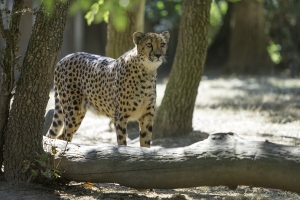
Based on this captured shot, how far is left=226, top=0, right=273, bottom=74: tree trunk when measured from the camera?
595 inches

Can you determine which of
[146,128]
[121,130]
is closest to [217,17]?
[146,128]

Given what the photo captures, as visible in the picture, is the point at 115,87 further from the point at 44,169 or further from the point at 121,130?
the point at 44,169

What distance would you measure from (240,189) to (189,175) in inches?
40.6

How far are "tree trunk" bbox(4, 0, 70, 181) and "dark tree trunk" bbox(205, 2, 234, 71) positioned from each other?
44.7 feet

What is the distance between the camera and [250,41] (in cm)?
1532

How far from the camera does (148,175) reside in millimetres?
4309

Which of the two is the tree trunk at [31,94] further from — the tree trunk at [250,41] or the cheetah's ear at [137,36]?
the tree trunk at [250,41]

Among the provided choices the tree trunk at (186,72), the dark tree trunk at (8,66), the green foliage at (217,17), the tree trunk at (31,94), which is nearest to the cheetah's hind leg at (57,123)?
the tree trunk at (186,72)

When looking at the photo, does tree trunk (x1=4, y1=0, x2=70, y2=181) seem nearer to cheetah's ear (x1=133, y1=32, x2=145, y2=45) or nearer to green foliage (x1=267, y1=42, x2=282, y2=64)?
cheetah's ear (x1=133, y1=32, x2=145, y2=45)

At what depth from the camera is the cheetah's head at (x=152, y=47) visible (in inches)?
228

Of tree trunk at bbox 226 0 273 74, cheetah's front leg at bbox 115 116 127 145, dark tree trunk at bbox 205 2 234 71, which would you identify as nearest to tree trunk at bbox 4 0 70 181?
cheetah's front leg at bbox 115 116 127 145

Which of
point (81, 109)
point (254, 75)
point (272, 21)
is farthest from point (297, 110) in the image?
point (272, 21)

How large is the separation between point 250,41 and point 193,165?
11603 mm

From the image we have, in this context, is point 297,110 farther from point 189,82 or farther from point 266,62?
point 266,62
